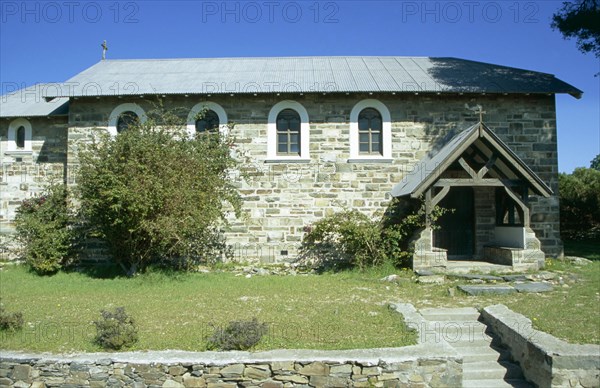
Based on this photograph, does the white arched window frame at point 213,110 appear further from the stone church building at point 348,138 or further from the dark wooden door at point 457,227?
the dark wooden door at point 457,227

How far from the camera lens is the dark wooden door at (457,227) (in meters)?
15.2

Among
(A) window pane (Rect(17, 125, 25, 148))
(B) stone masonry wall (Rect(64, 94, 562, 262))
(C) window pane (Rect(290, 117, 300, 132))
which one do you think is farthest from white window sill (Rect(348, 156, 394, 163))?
(A) window pane (Rect(17, 125, 25, 148))

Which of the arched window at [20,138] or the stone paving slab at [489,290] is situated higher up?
the arched window at [20,138]

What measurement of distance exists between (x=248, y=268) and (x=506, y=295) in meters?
7.22

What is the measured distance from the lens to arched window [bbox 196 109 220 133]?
15430 millimetres

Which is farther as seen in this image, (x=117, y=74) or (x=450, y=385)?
(x=117, y=74)

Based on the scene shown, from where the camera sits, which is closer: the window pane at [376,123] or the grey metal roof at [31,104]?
the window pane at [376,123]

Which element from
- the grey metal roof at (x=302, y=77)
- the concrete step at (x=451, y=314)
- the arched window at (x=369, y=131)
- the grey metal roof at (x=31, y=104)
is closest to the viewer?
the concrete step at (x=451, y=314)

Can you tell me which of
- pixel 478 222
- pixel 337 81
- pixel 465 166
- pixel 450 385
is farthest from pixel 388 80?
pixel 450 385

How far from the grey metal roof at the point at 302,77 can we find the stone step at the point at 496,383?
377 inches

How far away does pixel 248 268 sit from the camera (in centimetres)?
1459

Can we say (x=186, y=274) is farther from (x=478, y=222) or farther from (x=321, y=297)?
(x=478, y=222)

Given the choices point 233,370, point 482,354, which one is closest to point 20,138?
point 233,370

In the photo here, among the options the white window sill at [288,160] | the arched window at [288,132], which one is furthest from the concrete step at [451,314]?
the arched window at [288,132]
